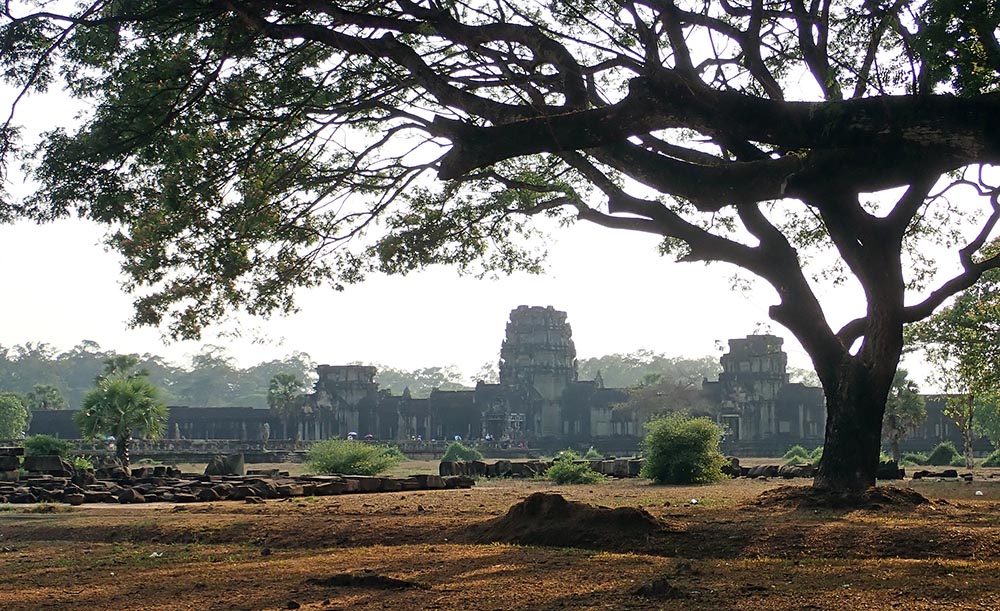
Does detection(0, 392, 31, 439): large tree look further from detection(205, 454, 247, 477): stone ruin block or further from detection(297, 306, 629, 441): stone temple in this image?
detection(205, 454, 247, 477): stone ruin block

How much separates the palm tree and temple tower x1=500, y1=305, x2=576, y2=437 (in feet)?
117

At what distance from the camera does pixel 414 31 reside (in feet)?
32.5

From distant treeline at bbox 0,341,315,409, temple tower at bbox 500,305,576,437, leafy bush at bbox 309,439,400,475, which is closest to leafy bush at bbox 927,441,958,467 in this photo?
leafy bush at bbox 309,439,400,475

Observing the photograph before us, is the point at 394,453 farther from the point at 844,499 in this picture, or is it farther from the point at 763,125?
the point at 763,125

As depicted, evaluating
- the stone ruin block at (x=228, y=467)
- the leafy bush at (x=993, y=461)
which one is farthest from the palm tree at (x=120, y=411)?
the leafy bush at (x=993, y=461)

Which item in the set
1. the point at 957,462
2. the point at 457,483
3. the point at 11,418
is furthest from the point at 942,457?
the point at 11,418

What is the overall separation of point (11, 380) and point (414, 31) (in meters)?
123

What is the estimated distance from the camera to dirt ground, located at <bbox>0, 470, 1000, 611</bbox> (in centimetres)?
637

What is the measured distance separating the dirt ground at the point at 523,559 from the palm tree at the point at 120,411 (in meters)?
18.3

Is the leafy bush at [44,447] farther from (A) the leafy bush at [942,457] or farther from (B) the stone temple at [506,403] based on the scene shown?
(B) the stone temple at [506,403]

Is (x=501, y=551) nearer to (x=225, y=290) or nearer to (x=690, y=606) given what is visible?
(x=690, y=606)

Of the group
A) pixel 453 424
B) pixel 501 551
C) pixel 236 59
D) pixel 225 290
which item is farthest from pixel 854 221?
pixel 453 424

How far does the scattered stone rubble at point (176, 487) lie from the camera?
16891mm

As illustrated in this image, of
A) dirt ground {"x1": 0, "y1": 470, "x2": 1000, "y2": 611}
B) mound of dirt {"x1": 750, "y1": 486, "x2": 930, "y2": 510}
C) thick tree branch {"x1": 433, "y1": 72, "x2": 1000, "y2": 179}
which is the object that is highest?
thick tree branch {"x1": 433, "y1": 72, "x2": 1000, "y2": 179}
